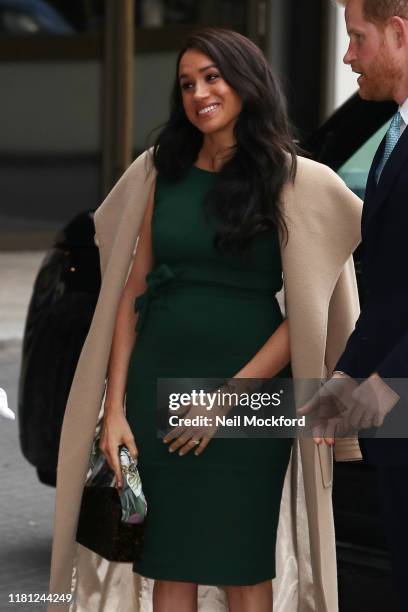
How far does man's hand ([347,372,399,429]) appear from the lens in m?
2.85

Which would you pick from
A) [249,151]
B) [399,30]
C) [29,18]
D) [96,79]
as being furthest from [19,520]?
[96,79]

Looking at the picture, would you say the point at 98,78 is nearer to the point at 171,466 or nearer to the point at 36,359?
the point at 36,359

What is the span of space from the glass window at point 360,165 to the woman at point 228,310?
1.00 m

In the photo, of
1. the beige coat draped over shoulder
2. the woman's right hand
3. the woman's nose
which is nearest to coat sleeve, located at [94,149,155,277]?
the beige coat draped over shoulder

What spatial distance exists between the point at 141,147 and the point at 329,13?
83.7 inches

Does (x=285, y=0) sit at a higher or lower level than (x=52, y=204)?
higher

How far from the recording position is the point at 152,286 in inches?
144

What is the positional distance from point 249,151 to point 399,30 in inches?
30.1

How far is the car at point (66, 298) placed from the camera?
488 centimetres

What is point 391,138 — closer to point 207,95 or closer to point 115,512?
point 207,95

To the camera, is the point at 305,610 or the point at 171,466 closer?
the point at 171,466

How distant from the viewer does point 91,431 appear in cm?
378

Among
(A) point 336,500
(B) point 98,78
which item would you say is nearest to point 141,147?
(B) point 98,78

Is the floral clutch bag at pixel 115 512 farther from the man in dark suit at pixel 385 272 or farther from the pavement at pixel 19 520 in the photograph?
the pavement at pixel 19 520
